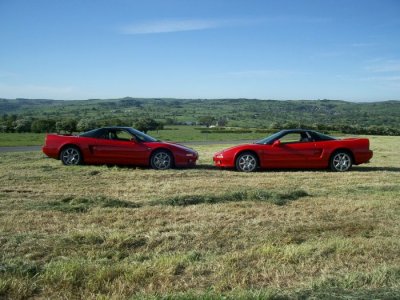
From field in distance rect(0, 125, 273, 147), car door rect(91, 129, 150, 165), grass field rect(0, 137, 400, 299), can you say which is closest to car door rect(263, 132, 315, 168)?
grass field rect(0, 137, 400, 299)

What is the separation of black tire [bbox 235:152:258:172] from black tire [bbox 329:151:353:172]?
2.18m

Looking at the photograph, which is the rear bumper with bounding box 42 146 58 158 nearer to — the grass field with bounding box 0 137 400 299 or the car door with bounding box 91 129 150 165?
the car door with bounding box 91 129 150 165

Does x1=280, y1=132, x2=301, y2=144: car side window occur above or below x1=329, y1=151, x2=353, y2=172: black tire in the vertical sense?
above

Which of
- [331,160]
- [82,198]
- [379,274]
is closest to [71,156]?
[82,198]

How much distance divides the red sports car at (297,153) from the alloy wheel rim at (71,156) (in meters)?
4.01

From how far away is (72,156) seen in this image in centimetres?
1220

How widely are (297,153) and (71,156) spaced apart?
6.42m

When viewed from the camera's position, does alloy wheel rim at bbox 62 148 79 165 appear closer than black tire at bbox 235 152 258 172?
No

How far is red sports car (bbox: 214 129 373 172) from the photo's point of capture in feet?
39.0

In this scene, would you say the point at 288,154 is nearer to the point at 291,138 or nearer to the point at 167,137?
the point at 291,138

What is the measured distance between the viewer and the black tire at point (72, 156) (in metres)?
12.2

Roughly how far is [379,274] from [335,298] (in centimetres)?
74

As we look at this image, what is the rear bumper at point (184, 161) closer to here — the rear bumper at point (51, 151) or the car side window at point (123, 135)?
the car side window at point (123, 135)

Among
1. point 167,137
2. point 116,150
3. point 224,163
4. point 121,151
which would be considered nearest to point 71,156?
point 116,150
